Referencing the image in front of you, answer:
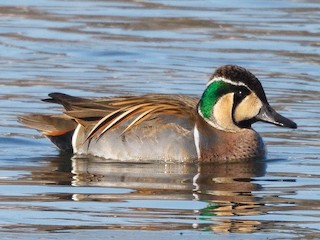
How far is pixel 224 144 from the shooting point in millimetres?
12469

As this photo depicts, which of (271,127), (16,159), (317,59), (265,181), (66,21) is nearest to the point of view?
(265,181)

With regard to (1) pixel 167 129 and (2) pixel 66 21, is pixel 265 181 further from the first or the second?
(2) pixel 66 21

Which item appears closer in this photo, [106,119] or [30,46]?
[106,119]

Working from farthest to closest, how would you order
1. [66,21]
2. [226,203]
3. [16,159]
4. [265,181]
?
[66,21]
[16,159]
[265,181]
[226,203]

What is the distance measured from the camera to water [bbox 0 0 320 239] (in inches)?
373

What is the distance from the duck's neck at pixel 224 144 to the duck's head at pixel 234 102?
0.32 ft

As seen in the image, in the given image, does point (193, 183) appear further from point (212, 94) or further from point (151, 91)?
point (151, 91)

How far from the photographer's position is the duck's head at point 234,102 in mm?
12438

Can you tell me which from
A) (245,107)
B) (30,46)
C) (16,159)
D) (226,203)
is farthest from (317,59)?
(226,203)

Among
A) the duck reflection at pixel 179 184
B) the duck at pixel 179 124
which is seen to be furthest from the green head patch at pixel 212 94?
the duck reflection at pixel 179 184

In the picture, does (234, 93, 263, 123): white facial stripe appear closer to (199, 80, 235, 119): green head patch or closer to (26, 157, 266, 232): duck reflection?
(199, 80, 235, 119): green head patch

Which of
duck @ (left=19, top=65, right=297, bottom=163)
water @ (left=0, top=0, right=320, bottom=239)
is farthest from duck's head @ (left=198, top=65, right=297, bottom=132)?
water @ (left=0, top=0, right=320, bottom=239)

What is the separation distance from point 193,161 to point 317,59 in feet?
18.7

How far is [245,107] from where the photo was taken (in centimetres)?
1255
